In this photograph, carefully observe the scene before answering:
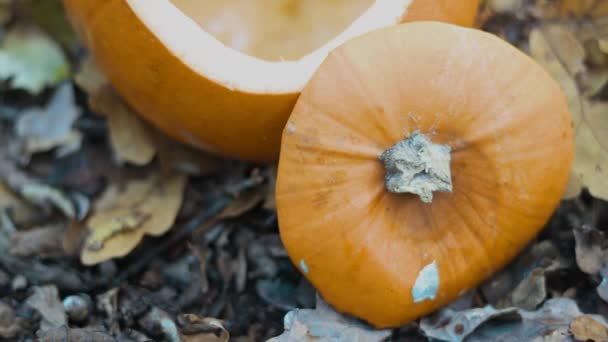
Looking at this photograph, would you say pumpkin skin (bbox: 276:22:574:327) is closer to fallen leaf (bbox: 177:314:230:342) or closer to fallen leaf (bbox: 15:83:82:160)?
fallen leaf (bbox: 177:314:230:342)

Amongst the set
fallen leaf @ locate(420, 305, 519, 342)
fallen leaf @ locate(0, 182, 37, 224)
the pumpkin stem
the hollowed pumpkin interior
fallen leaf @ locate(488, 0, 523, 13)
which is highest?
fallen leaf @ locate(488, 0, 523, 13)

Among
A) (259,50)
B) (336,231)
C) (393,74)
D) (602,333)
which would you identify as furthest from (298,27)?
(602,333)

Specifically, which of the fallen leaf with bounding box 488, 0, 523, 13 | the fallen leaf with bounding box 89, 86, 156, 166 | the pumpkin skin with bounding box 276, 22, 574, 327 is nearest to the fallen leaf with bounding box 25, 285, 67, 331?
the fallen leaf with bounding box 89, 86, 156, 166

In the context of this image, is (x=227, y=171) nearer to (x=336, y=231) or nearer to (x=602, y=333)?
(x=336, y=231)

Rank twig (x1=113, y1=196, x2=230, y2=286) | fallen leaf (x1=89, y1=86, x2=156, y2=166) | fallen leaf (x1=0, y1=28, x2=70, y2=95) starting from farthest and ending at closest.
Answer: fallen leaf (x1=0, y1=28, x2=70, y2=95) → fallen leaf (x1=89, y1=86, x2=156, y2=166) → twig (x1=113, y1=196, x2=230, y2=286)

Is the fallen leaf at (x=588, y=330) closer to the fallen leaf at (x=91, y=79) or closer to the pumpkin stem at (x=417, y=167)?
the pumpkin stem at (x=417, y=167)

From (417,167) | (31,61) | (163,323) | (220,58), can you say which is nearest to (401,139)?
(417,167)

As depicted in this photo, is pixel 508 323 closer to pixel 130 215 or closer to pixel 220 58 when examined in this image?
pixel 220 58
